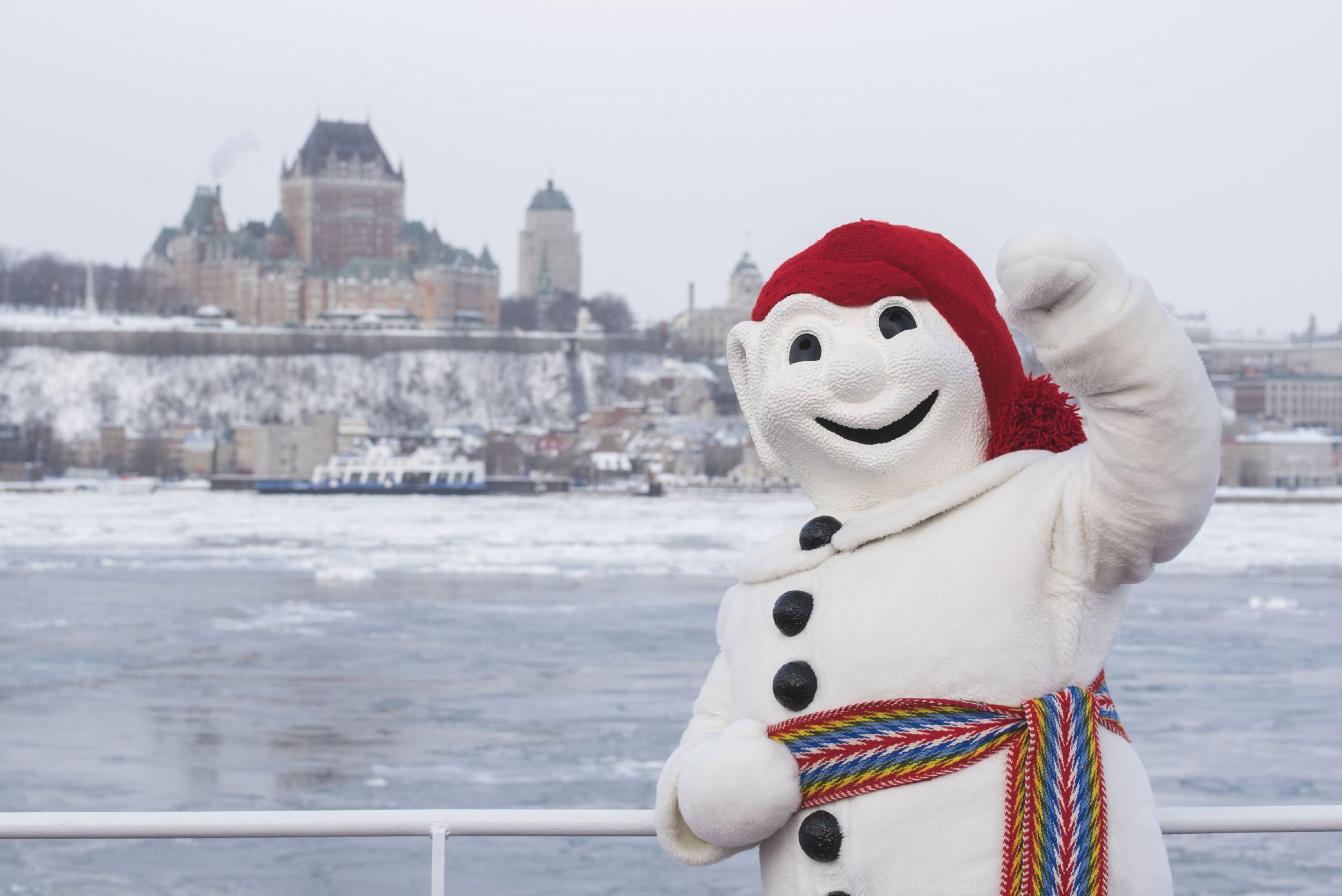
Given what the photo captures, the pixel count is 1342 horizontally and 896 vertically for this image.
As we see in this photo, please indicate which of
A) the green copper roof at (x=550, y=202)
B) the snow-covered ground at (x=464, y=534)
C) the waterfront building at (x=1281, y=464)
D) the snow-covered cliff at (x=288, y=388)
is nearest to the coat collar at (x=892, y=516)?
the snow-covered ground at (x=464, y=534)

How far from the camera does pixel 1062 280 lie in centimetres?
109

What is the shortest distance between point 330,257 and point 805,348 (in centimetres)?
6761

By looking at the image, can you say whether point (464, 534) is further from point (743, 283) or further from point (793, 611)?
point (743, 283)

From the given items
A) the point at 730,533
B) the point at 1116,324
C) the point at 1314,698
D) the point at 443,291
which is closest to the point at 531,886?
the point at 1116,324

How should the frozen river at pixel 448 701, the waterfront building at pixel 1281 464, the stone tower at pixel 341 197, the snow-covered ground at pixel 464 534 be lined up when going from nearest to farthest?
the frozen river at pixel 448 701, the snow-covered ground at pixel 464 534, the waterfront building at pixel 1281 464, the stone tower at pixel 341 197

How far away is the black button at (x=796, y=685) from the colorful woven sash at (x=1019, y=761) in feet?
0.08

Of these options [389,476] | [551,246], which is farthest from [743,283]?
[389,476]

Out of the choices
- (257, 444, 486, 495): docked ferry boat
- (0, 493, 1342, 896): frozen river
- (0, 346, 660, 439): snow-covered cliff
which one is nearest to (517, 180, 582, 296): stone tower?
(0, 346, 660, 439): snow-covered cliff

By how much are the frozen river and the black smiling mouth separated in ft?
12.8

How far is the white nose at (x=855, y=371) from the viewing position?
1274 mm

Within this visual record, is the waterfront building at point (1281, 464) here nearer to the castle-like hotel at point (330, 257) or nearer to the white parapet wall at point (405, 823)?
the castle-like hotel at point (330, 257)

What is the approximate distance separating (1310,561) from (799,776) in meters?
22.9

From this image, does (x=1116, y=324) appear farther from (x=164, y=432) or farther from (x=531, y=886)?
(x=164, y=432)

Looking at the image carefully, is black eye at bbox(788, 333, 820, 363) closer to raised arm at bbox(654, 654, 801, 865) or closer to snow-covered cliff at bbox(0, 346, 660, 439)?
raised arm at bbox(654, 654, 801, 865)
